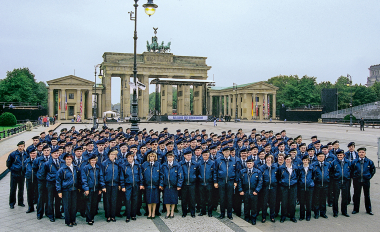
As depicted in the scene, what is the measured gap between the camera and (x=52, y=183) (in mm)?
8797

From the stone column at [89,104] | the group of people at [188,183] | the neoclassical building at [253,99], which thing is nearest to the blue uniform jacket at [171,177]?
the group of people at [188,183]

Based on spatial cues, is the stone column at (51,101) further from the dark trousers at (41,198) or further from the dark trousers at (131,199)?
the dark trousers at (131,199)

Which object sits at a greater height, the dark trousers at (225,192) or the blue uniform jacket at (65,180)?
the blue uniform jacket at (65,180)

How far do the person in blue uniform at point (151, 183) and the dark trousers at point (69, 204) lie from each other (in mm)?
1773

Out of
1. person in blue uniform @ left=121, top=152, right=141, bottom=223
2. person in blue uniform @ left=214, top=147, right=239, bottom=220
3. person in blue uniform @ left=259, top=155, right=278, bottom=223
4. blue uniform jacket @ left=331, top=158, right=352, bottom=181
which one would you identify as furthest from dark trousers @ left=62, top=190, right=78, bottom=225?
blue uniform jacket @ left=331, top=158, right=352, bottom=181

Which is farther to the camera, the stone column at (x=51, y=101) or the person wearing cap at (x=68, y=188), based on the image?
the stone column at (x=51, y=101)

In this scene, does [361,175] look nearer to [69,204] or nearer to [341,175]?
[341,175]

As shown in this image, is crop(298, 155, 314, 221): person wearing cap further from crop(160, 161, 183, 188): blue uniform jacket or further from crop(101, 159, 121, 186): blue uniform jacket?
crop(101, 159, 121, 186): blue uniform jacket

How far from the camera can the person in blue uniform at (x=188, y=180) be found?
930 centimetres

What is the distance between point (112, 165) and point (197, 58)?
267ft

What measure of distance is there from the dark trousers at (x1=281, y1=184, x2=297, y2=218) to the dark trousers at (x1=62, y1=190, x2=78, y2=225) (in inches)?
219

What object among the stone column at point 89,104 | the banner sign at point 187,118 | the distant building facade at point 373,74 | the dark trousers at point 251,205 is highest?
the distant building facade at point 373,74

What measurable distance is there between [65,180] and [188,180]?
329 centimetres

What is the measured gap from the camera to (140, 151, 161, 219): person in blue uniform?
9.05 meters
